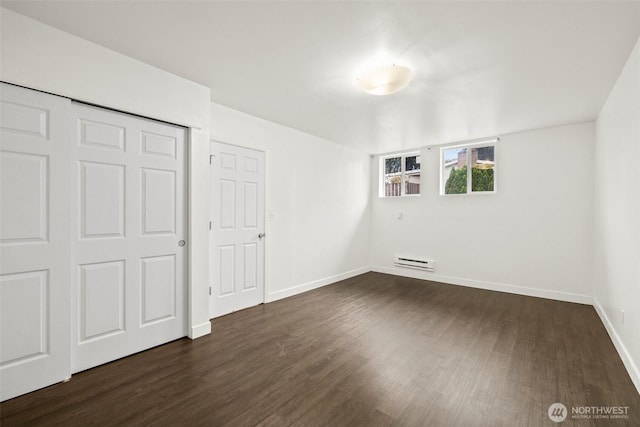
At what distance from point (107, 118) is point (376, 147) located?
441 cm

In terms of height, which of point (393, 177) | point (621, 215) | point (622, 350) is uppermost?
point (393, 177)

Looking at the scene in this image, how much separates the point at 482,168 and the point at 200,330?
196 inches

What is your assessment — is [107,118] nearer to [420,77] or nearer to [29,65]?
[29,65]

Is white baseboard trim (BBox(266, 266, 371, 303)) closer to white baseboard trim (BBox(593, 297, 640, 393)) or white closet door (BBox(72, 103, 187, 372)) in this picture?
white closet door (BBox(72, 103, 187, 372))

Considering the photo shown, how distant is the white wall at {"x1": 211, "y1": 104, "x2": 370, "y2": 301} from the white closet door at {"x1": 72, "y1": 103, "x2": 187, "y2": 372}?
94cm

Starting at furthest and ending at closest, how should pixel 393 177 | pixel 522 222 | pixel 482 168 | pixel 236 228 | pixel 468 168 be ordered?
pixel 393 177 < pixel 468 168 < pixel 482 168 < pixel 522 222 < pixel 236 228

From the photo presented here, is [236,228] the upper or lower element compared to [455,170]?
lower

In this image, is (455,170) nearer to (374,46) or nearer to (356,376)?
(374,46)

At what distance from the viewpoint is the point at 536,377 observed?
2.25 meters

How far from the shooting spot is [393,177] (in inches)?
242

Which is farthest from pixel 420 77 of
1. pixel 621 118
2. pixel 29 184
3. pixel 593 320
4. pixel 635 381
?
pixel 593 320

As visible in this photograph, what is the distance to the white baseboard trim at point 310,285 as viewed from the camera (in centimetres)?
415

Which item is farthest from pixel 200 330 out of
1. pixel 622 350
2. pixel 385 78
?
pixel 622 350

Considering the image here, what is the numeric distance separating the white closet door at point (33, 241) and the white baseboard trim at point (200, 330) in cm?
95
